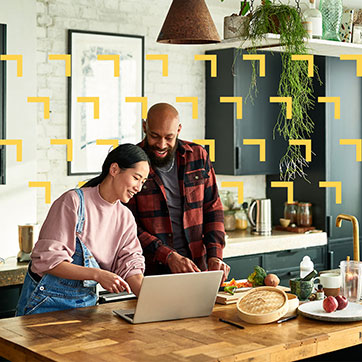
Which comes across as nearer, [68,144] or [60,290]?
[60,290]

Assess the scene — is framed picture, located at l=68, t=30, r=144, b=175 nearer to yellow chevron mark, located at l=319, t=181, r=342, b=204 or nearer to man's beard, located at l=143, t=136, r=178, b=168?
man's beard, located at l=143, t=136, r=178, b=168

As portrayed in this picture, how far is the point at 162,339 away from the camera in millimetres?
2664

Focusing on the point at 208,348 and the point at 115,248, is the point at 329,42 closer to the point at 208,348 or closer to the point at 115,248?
the point at 115,248

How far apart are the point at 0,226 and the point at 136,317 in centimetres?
204

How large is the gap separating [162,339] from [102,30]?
10.1 feet

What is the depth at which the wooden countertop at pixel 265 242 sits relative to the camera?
5.34 meters

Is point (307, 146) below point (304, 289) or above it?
above

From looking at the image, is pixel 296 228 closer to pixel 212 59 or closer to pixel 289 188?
pixel 289 188

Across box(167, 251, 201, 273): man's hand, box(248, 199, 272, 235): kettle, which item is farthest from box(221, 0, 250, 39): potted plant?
box(248, 199, 272, 235): kettle

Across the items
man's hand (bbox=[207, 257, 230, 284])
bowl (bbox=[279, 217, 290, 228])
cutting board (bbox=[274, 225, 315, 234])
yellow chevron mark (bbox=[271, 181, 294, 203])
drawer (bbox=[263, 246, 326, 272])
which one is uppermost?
yellow chevron mark (bbox=[271, 181, 294, 203])

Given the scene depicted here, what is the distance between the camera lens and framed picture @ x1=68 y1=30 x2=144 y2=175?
5.09 metres

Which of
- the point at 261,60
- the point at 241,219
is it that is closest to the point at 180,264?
the point at 241,219

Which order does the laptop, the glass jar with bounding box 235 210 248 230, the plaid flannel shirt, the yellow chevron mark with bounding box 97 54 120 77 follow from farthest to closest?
1. the glass jar with bounding box 235 210 248 230
2. the yellow chevron mark with bounding box 97 54 120 77
3. the plaid flannel shirt
4. the laptop

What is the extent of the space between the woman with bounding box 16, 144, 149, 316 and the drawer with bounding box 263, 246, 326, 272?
2.52 metres
